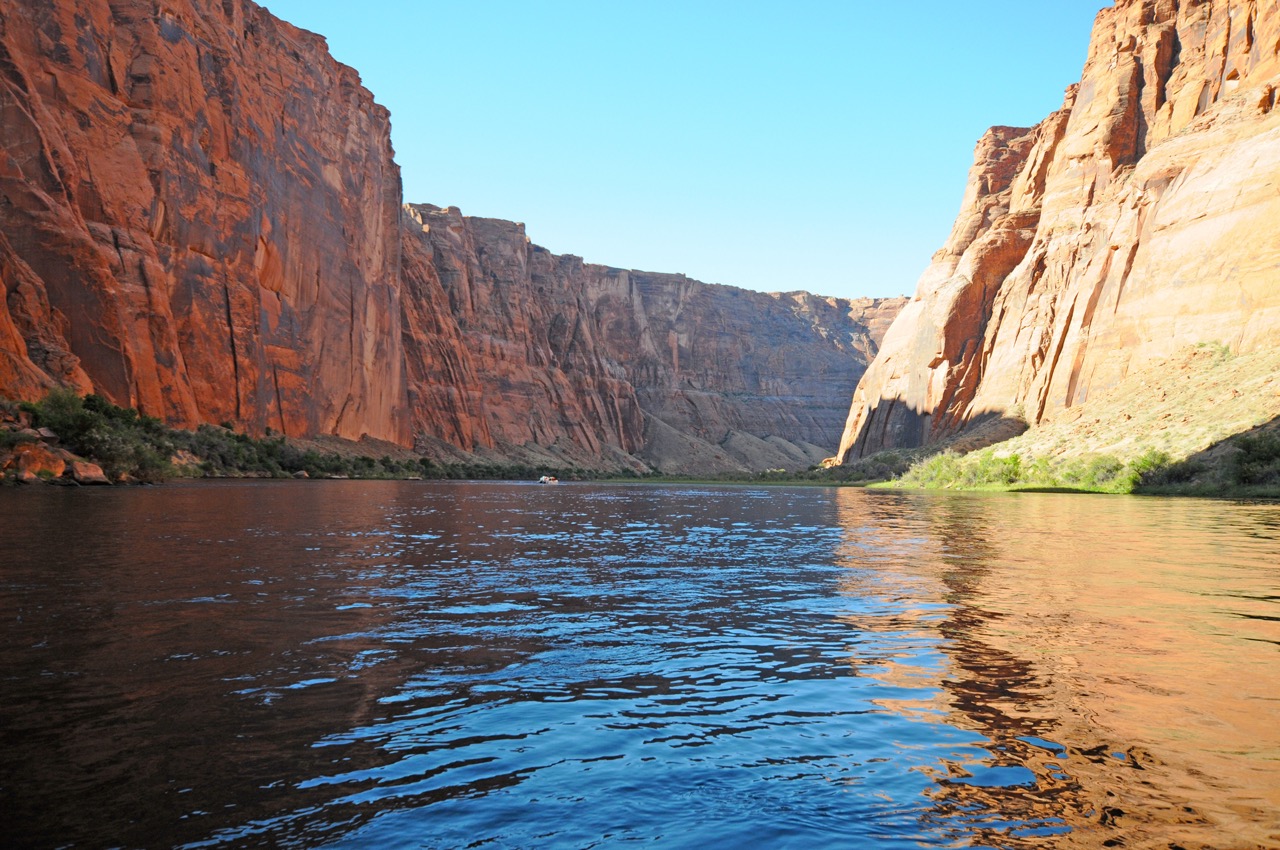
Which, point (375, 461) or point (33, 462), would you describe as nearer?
point (33, 462)

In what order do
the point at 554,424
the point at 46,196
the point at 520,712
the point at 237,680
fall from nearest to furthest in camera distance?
the point at 520,712 < the point at 237,680 < the point at 46,196 < the point at 554,424

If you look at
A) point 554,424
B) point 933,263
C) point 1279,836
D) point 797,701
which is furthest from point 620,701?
point 554,424

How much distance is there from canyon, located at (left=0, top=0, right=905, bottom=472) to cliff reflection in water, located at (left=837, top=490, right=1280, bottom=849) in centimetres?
4522

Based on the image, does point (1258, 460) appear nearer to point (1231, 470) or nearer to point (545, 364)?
point (1231, 470)

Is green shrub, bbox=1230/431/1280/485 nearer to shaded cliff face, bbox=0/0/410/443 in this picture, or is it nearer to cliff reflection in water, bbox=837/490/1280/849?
cliff reflection in water, bbox=837/490/1280/849

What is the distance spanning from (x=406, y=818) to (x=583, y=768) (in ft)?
3.88

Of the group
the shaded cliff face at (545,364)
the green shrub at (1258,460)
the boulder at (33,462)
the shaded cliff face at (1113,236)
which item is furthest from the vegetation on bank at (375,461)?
→ the shaded cliff face at (545,364)

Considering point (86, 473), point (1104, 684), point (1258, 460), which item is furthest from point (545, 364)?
point (1104, 684)

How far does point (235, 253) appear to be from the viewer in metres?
76.4

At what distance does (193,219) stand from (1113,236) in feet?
219

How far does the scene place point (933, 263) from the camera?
100500 millimetres

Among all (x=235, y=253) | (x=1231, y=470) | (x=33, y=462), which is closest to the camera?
(x=33, y=462)

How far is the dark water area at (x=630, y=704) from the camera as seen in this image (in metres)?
4.83

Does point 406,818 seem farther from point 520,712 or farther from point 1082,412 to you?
point 1082,412
